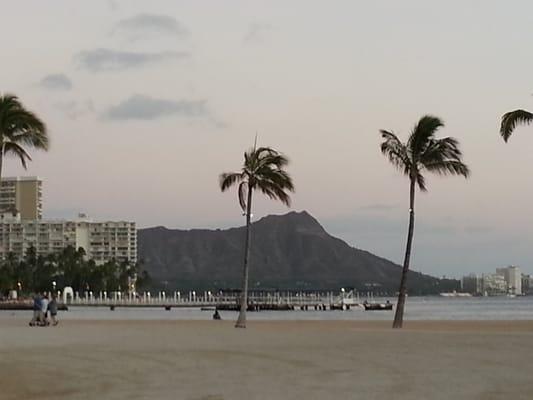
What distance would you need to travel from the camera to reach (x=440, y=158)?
141 feet

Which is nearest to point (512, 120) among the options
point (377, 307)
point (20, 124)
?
point (20, 124)

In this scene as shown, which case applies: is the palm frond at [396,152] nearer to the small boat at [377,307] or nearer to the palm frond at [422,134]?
the palm frond at [422,134]

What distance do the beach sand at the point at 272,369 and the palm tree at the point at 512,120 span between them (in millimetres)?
10425

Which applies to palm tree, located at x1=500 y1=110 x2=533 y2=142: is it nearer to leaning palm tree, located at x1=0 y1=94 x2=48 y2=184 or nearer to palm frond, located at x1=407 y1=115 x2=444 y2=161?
palm frond, located at x1=407 y1=115 x2=444 y2=161

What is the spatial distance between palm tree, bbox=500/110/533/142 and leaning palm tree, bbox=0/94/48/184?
16885 mm

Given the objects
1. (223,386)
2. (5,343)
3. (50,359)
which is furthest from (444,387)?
(5,343)

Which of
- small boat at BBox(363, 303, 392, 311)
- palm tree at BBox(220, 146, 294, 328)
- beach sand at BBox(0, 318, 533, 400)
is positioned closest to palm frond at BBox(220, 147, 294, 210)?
palm tree at BBox(220, 146, 294, 328)

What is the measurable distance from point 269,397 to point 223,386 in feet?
4.97

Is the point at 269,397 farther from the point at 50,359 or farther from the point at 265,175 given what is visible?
the point at 265,175

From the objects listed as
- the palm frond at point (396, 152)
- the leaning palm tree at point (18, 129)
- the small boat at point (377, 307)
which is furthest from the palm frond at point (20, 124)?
the small boat at point (377, 307)

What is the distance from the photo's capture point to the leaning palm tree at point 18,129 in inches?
1695

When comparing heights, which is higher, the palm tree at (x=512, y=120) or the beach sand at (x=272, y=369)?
the palm tree at (x=512, y=120)

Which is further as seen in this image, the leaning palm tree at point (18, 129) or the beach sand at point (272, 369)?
the leaning palm tree at point (18, 129)

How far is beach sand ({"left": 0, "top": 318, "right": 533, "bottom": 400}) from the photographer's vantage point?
60.1ft
